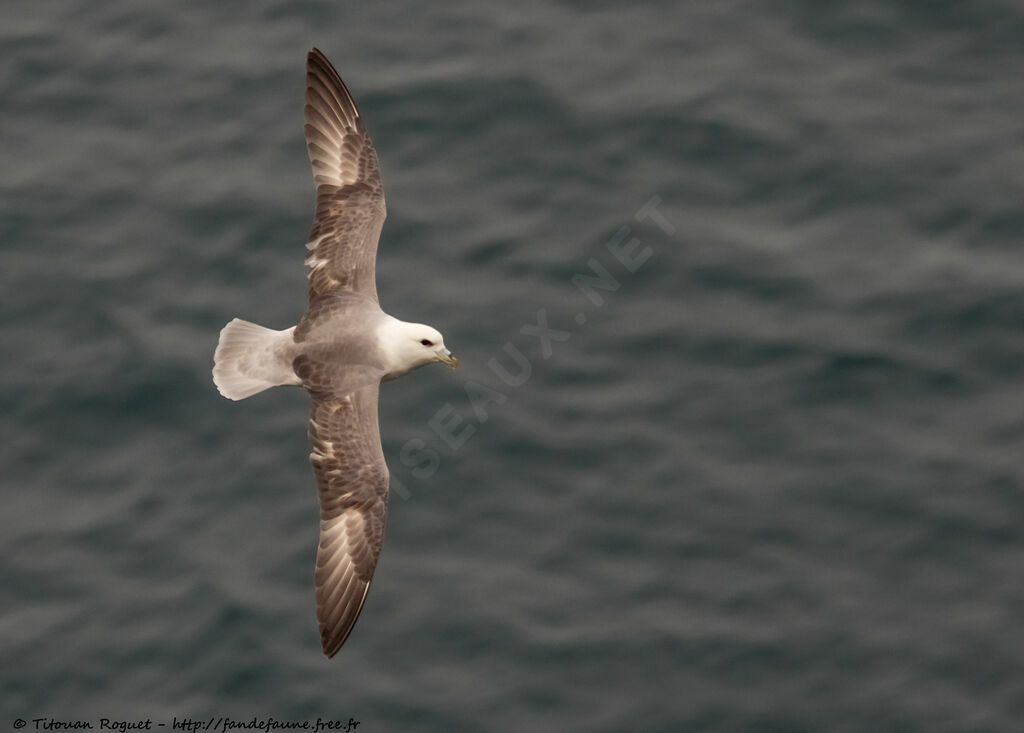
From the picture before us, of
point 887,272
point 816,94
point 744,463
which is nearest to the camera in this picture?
point 744,463

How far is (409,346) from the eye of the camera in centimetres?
1499

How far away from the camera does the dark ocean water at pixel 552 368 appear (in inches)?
630

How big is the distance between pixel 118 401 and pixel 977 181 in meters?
8.64

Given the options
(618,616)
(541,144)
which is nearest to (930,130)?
(541,144)

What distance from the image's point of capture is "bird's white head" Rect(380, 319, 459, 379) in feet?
49.1

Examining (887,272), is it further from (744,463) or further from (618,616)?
(618,616)

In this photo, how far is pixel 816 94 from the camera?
65.1ft

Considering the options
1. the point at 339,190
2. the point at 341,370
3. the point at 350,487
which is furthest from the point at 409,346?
the point at 339,190
